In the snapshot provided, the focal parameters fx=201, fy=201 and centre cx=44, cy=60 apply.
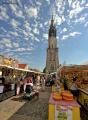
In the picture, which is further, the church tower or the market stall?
the church tower

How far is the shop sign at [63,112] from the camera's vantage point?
685 cm

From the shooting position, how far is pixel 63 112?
688cm

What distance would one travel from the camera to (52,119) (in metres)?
6.93

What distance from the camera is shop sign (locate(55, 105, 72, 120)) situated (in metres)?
6.85

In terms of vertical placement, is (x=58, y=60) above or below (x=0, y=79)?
above

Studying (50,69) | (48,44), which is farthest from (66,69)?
(48,44)

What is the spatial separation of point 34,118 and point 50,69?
100 m

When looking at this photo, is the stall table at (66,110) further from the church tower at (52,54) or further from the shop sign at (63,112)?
the church tower at (52,54)

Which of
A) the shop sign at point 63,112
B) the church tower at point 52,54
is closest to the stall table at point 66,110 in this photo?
the shop sign at point 63,112

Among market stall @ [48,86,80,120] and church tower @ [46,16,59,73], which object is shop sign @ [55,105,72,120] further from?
church tower @ [46,16,59,73]

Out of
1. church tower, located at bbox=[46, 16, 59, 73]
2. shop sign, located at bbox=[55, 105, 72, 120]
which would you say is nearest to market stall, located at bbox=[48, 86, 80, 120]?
shop sign, located at bbox=[55, 105, 72, 120]

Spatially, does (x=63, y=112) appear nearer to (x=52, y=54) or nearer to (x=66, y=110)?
(x=66, y=110)

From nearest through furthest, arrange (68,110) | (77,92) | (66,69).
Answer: (68,110) < (77,92) < (66,69)

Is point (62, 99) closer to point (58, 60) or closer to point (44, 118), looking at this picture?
point (44, 118)
